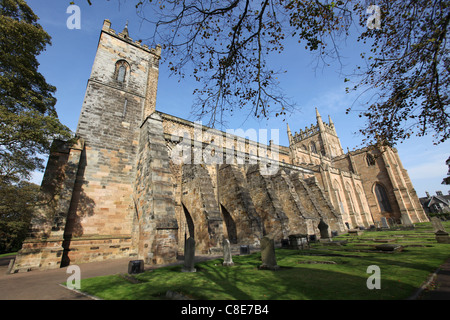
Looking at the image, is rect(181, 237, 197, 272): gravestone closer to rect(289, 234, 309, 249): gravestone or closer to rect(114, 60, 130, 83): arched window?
rect(289, 234, 309, 249): gravestone

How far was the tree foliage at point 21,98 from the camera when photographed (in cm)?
870

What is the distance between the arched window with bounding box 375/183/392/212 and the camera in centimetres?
3222

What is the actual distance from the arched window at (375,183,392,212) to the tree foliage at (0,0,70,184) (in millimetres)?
42540

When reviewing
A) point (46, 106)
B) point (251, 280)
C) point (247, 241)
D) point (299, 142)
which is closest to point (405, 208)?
point (299, 142)

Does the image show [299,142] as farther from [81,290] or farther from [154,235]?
[81,290]

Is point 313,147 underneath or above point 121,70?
above

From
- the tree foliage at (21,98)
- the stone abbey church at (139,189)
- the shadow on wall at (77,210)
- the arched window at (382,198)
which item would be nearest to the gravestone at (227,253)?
the stone abbey church at (139,189)

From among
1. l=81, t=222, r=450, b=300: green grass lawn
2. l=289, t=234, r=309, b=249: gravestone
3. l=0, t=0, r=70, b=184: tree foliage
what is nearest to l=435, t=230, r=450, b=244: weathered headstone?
l=81, t=222, r=450, b=300: green grass lawn

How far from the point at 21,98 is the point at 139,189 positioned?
7.89m

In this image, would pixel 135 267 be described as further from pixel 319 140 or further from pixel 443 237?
pixel 319 140

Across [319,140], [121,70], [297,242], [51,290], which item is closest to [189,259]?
[51,290]

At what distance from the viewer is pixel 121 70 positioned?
15.1 meters

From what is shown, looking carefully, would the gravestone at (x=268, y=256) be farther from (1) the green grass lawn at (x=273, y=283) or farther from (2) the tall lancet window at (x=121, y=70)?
(2) the tall lancet window at (x=121, y=70)

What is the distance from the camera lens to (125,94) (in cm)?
1455
